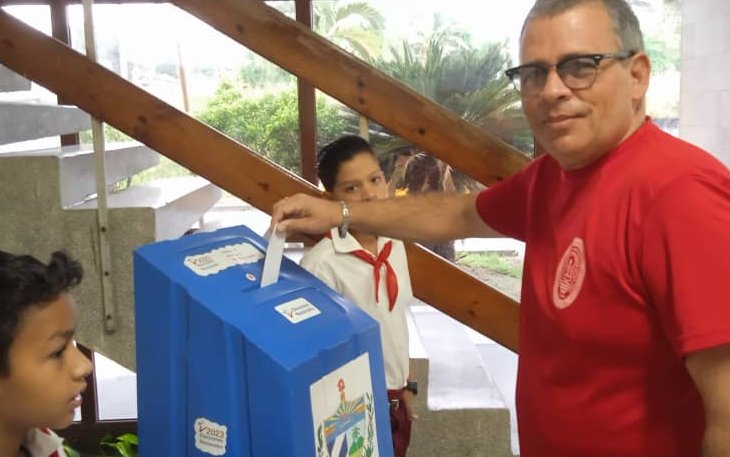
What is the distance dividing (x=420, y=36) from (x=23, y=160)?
2.11 m

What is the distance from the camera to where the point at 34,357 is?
101 centimetres

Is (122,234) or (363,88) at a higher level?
(363,88)

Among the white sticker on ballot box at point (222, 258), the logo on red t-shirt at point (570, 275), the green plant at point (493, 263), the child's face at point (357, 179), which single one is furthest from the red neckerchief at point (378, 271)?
the green plant at point (493, 263)

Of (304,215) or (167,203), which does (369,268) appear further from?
(167,203)

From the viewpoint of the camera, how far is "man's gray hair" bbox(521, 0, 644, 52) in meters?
0.97

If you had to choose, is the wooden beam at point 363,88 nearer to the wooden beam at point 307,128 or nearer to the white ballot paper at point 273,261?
the white ballot paper at point 273,261

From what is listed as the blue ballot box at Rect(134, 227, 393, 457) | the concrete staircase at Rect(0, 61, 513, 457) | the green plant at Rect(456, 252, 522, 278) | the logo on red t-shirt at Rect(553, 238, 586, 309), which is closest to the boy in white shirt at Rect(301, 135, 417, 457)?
the concrete staircase at Rect(0, 61, 513, 457)

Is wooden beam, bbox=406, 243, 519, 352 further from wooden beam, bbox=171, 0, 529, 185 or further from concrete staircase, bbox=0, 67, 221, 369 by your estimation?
concrete staircase, bbox=0, 67, 221, 369

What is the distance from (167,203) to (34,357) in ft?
3.13

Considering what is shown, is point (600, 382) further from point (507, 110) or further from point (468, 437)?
point (507, 110)

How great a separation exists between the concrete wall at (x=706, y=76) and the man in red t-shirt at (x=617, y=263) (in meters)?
2.22

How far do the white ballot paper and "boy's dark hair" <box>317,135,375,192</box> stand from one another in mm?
526

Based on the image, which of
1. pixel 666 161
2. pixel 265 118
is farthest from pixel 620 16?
pixel 265 118

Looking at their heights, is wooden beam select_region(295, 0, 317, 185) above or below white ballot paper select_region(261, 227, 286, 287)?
below
